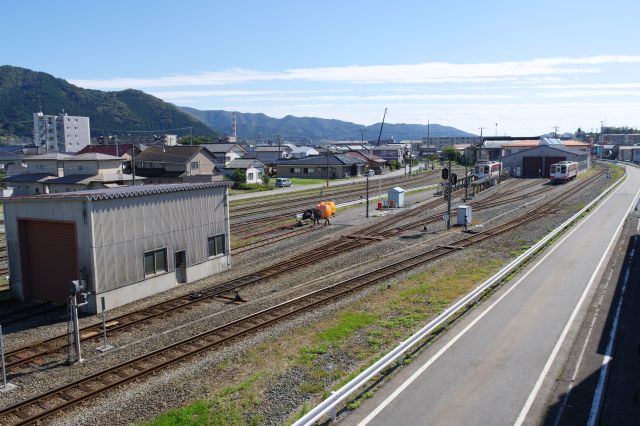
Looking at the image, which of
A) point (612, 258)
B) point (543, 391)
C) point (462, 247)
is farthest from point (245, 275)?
point (612, 258)

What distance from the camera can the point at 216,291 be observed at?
22.5 meters

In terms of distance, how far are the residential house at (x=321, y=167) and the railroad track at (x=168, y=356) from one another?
212ft

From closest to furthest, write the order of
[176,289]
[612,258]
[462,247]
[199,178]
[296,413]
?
[296,413], [176,289], [612,258], [462,247], [199,178]

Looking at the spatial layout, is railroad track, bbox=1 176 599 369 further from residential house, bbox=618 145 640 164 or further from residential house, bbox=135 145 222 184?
residential house, bbox=618 145 640 164

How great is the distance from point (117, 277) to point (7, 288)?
7.18 metres

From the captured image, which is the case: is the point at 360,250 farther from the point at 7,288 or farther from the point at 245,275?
the point at 7,288

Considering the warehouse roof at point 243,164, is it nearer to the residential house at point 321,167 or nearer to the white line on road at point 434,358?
the residential house at point 321,167

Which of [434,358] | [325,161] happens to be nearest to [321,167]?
[325,161]

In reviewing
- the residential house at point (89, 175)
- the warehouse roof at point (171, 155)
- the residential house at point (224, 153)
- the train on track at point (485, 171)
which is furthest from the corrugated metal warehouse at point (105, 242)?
the residential house at point (224, 153)

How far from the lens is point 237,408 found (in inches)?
465

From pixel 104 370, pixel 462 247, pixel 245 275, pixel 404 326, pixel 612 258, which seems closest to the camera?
pixel 104 370

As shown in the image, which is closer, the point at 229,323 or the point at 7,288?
the point at 229,323

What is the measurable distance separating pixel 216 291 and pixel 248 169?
184 ft

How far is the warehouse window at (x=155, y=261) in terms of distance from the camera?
22.0m
